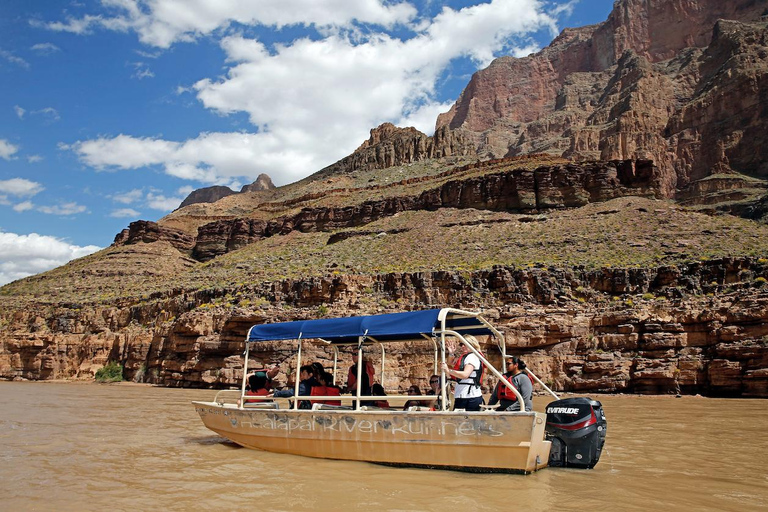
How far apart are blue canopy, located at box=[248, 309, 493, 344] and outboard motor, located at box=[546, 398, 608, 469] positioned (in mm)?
2026

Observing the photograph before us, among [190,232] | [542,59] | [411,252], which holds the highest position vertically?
[542,59]

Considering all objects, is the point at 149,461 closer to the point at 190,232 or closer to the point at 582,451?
the point at 582,451


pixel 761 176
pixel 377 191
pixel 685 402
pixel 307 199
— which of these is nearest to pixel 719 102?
pixel 761 176

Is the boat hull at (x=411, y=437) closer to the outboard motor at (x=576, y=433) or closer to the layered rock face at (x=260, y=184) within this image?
the outboard motor at (x=576, y=433)

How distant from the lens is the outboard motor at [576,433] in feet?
29.2

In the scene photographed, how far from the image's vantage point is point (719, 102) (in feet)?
324

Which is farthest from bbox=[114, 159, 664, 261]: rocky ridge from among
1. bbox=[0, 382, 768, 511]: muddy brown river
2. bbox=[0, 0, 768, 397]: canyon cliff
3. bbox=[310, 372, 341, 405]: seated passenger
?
bbox=[310, 372, 341, 405]: seated passenger

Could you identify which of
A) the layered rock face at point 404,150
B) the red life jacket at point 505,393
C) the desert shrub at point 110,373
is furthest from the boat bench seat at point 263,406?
the layered rock face at point 404,150

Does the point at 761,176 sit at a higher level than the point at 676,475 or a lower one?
higher

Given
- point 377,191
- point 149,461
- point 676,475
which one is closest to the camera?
point 676,475

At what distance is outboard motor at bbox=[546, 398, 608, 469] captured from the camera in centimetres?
889

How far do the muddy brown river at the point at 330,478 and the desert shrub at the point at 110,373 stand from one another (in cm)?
2708

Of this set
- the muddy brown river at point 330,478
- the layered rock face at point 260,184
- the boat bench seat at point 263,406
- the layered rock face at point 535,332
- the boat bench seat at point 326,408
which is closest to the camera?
the muddy brown river at point 330,478

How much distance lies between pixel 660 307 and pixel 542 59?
191274mm
